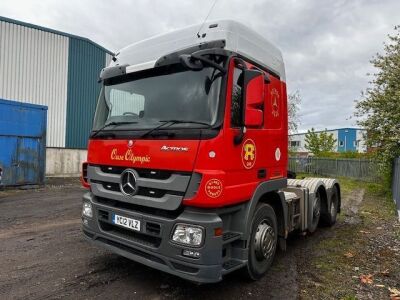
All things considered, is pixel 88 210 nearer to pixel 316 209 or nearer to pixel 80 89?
pixel 316 209

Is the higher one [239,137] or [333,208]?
[239,137]

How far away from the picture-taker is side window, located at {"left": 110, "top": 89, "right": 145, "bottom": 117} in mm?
4230

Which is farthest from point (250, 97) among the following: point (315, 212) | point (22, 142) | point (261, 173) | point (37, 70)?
A: point (37, 70)

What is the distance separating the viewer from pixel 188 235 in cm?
353

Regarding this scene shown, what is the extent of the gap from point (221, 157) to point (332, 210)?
5403 mm

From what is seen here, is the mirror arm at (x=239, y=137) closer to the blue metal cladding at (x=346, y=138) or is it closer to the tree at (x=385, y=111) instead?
the tree at (x=385, y=111)

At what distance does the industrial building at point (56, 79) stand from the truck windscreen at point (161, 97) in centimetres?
1324

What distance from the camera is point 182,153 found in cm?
362

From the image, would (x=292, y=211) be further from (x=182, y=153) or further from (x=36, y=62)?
(x=36, y=62)

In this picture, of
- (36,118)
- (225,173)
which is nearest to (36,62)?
(36,118)

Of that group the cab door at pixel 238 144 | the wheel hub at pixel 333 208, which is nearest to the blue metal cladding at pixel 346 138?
the wheel hub at pixel 333 208

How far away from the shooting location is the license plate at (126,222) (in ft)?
12.8

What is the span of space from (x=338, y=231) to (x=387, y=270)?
2429mm

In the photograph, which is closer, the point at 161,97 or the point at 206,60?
the point at 206,60
